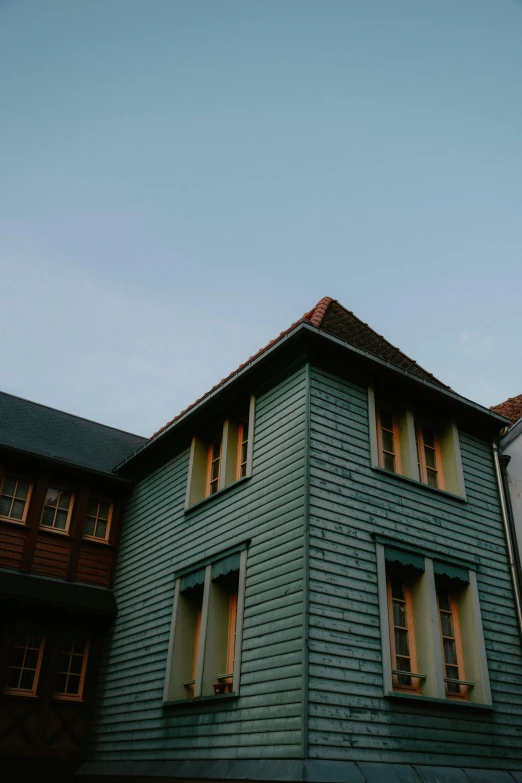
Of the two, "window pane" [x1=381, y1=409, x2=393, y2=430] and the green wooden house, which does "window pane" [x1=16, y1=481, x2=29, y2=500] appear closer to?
the green wooden house

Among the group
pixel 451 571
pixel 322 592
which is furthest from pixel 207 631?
pixel 451 571

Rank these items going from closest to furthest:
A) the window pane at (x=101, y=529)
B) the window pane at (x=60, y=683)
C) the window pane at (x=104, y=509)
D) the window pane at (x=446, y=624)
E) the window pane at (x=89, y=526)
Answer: the window pane at (x=446, y=624) < the window pane at (x=60, y=683) < the window pane at (x=89, y=526) < the window pane at (x=101, y=529) < the window pane at (x=104, y=509)

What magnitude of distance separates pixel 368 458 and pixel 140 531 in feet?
17.2

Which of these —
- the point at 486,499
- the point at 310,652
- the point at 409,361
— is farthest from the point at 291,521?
the point at 409,361

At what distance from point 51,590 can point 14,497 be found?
1.88 m

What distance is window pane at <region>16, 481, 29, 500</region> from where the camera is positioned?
12594mm

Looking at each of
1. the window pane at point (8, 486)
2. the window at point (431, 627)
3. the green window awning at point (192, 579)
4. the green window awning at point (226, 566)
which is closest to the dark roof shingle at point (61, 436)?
the window pane at point (8, 486)

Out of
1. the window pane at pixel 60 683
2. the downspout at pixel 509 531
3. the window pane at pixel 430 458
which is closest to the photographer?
the downspout at pixel 509 531

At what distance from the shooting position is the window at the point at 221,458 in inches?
422

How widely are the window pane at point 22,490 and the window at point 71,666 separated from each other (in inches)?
104

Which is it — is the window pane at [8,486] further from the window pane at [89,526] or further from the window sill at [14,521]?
the window pane at [89,526]

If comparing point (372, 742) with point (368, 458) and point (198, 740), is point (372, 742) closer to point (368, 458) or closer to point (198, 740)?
point (198, 740)

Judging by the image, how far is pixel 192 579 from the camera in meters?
10.5

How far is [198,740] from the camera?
29.2ft
